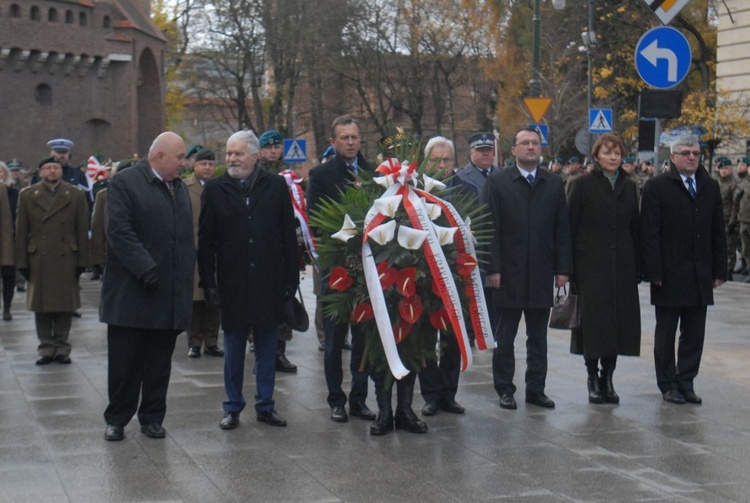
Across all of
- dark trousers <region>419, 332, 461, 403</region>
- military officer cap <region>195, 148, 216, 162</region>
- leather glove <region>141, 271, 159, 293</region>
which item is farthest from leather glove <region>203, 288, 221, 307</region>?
military officer cap <region>195, 148, 216, 162</region>

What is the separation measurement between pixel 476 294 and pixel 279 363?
346 centimetres

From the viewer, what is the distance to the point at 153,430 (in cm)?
820

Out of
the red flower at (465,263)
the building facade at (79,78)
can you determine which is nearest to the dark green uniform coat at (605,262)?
the red flower at (465,263)

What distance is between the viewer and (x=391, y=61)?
188 feet

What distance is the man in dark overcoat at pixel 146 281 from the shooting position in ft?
26.5

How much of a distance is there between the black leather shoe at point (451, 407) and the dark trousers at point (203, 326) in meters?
3.97

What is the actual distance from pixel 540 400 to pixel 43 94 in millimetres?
56018

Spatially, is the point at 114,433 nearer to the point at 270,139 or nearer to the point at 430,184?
the point at 430,184

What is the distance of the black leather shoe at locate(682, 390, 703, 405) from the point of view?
9367 millimetres

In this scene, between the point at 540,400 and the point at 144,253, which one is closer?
the point at 144,253

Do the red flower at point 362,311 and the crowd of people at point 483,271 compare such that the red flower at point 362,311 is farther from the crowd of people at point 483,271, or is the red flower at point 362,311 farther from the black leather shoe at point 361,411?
the black leather shoe at point 361,411

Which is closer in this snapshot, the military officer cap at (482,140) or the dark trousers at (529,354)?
the dark trousers at (529,354)

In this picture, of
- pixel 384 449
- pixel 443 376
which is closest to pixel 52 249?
pixel 443 376

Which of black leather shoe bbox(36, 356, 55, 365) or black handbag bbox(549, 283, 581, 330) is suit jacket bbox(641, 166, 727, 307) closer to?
black handbag bbox(549, 283, 581, 330)
